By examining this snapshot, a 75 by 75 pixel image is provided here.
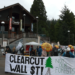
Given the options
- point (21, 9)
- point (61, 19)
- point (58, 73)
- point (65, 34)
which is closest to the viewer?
point (58, 73)

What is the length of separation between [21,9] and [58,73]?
3096cm

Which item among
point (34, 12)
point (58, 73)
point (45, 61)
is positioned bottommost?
point (58, 73)

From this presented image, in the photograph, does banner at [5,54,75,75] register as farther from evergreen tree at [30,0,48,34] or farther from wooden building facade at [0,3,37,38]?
evergreen tree at [30,0,48,34]

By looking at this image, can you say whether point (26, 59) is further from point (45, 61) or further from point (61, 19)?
point (61, 19)

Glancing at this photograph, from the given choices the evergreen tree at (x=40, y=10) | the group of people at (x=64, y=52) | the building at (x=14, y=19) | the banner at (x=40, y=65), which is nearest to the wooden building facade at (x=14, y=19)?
the building at (x=14, y=19)

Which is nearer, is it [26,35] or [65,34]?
[26,35]

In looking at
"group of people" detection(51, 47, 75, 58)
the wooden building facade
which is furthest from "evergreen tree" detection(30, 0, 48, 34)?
"group of people" detection(51, 47, 75, 58)

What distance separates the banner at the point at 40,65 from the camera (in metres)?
7.35

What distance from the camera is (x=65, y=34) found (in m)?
48.8

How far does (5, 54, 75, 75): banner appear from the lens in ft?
24.1

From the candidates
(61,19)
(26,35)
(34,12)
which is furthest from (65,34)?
(34,12)

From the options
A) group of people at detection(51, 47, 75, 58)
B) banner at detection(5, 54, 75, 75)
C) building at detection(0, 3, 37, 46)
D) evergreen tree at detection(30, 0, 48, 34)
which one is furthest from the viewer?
evergreen tree at detection(30, 0, 48, 34)

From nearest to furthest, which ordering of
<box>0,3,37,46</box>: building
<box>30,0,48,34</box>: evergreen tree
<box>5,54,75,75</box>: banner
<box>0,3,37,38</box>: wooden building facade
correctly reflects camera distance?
<box>5,54,75,75</box>: banner → <box>0,3,37,46</box>: building → <box>0,3,37,38</box>: wooden building facade → <box>30,0,48,34</box>: evergreen tree

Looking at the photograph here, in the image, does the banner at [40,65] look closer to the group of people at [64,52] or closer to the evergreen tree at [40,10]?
the group of people at [64,52]
